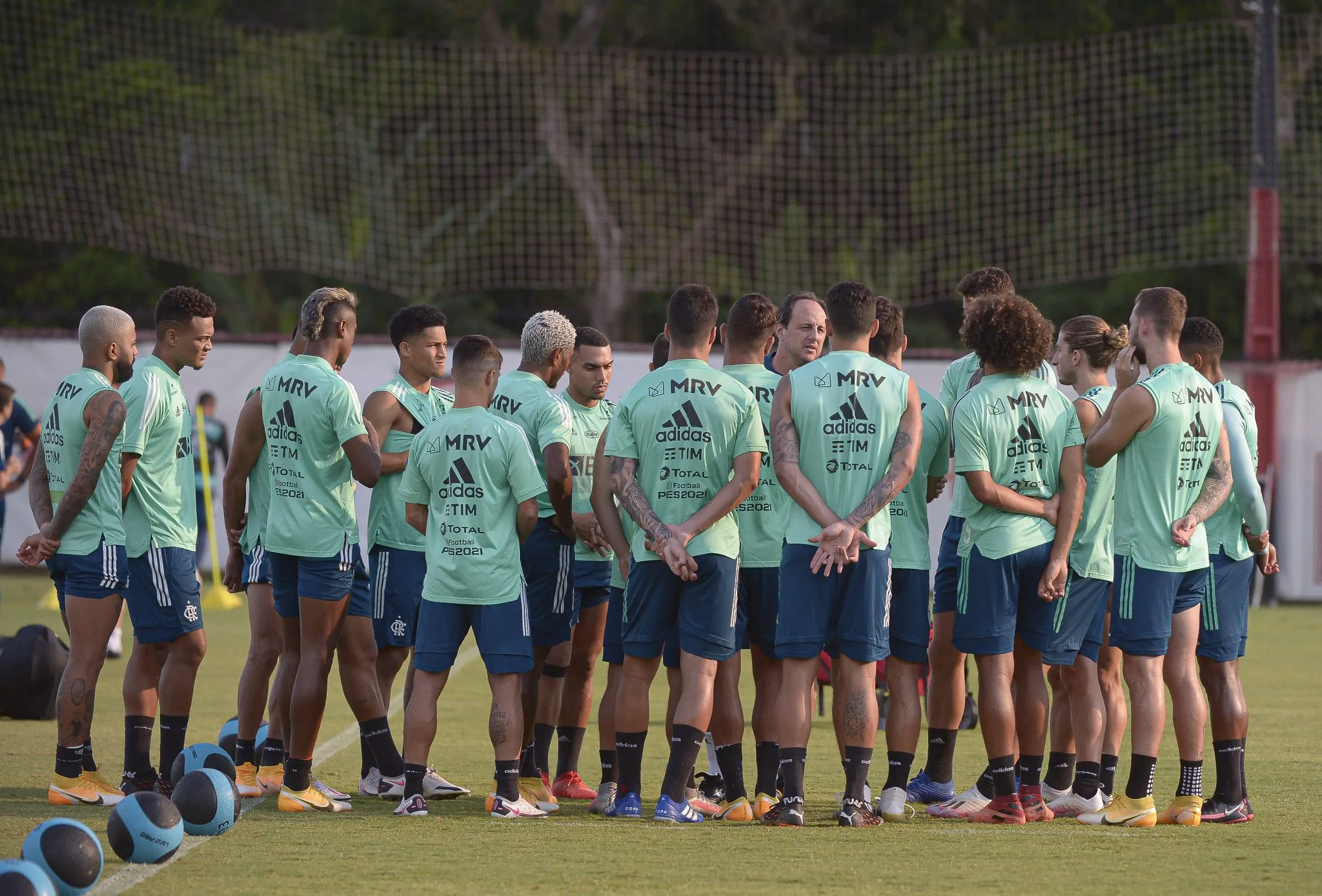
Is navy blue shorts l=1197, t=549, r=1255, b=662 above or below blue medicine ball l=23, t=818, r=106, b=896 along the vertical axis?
above

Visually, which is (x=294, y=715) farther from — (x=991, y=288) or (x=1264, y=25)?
(x=1264, y=25)

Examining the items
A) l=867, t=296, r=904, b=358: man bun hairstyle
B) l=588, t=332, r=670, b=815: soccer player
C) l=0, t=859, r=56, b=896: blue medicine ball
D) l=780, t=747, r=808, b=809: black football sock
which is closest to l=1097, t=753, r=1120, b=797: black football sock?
l=780, t=747, r=808, b=809: black football sock

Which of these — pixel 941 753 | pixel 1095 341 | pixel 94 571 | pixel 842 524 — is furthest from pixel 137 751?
pixel 1095 341

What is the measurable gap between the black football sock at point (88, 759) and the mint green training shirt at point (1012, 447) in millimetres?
4020

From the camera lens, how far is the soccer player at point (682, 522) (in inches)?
269

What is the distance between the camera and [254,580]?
24.7 feet

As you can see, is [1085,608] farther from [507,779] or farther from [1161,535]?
[507,779]

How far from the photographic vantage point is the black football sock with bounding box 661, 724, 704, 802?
6.77 metres

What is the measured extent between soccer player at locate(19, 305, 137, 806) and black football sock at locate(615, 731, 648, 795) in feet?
7.38

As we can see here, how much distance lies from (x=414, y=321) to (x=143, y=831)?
9.27 feet

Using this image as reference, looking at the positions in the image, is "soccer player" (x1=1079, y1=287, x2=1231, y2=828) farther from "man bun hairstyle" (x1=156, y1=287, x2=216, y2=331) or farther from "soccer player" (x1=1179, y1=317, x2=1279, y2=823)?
"man bun hairstyle" (x1=156, y1=287, x2=216, y2=331)

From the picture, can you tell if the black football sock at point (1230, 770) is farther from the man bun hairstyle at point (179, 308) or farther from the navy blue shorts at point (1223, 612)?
the man bun hairstyle at point (179, 308)

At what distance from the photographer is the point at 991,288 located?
796cm

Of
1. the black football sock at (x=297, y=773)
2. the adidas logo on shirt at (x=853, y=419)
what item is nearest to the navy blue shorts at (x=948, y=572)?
the adidas logo on shirt at (x=853, y=419)
